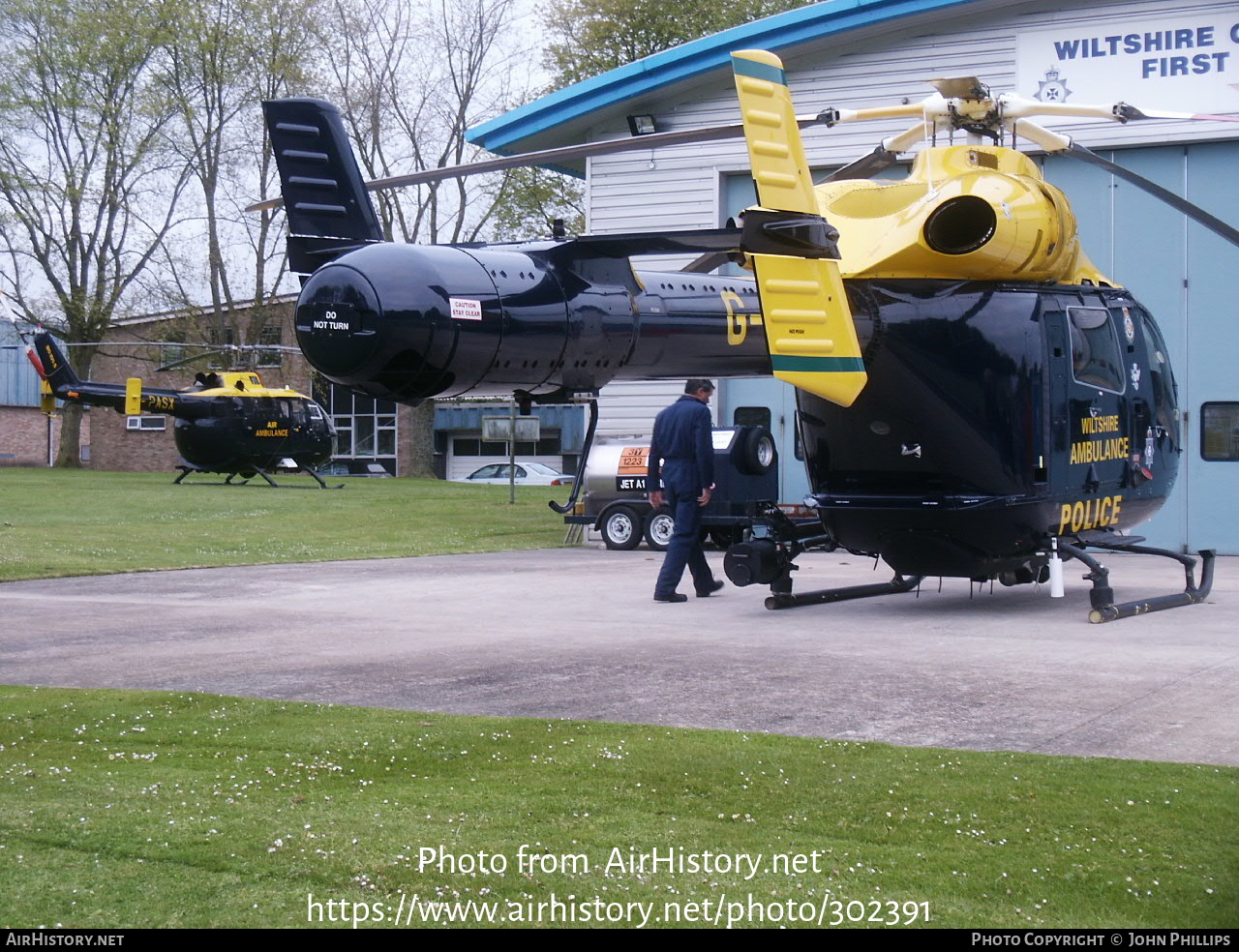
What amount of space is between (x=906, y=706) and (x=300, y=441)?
3337cm

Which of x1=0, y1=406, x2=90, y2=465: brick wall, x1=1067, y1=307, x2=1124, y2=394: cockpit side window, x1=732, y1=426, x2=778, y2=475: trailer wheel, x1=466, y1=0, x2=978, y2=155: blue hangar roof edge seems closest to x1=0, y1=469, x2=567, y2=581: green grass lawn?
x1=466, y1=0, x2=978, y2=155: blue hangar roof edge

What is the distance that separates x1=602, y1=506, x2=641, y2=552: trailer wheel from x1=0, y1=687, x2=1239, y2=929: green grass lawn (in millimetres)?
13353

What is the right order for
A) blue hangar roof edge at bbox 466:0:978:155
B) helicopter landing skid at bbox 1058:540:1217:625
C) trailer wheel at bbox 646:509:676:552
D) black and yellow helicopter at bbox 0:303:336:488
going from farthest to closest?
black and yellow helicopter at bbox 0:303:336:488, blue hangar roof edge at bbox 466:0:978:155, trailer wheel at bbox 646:509:676:552, helicopter landing skid at bbox 1058:540:1217:625

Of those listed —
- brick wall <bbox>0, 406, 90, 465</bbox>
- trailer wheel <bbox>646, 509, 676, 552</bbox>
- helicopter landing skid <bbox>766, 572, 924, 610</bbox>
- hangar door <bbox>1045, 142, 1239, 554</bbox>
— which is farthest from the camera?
brick wall <bbox>0, 406, 90, 465</bbox>

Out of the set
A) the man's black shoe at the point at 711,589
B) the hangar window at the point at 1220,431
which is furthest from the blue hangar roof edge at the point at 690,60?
the man's black shoe at the point at 711,589

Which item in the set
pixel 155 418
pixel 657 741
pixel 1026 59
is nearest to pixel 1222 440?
pixel 1026 59

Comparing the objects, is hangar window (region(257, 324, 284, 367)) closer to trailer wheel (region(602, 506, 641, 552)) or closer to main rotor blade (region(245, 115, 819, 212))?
trailer wheel (region(602, 506, 641, 552))

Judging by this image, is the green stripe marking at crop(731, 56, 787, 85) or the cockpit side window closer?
the green stripe marking at crop(731, 56, 787, 85)

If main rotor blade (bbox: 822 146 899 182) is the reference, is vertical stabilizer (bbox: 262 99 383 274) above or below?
below

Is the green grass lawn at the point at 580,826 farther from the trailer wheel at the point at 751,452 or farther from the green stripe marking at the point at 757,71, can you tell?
the trailer wheel at the point at 751,452

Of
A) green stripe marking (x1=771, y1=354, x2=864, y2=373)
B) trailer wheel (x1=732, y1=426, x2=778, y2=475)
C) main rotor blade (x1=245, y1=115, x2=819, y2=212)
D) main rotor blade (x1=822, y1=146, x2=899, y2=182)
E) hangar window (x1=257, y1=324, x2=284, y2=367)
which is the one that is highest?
hangar window (x1=257, y1=324, x2=284, y2=367)

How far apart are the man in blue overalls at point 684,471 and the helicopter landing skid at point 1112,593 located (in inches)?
123

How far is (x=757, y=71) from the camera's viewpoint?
28.0 feet

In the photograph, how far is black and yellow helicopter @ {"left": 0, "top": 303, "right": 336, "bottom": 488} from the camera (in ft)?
124
